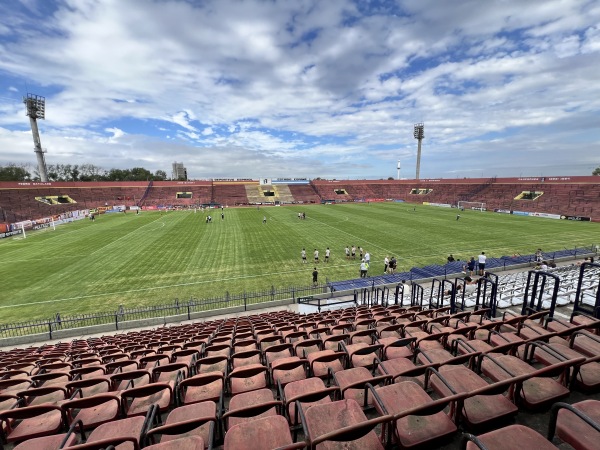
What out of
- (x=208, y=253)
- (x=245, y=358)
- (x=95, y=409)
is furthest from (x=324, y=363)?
(x=208, y=253)

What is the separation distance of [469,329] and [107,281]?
2349 centimetres

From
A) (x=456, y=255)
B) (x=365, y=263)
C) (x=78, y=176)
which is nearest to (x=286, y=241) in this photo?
(x=365, y=263)

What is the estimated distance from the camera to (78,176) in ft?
423

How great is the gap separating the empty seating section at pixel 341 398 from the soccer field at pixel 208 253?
1368 centimetres

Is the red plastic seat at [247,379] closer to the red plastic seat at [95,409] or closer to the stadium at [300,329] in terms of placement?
the stadium at [300,329]

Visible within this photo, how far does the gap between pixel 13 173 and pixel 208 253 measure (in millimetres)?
132770

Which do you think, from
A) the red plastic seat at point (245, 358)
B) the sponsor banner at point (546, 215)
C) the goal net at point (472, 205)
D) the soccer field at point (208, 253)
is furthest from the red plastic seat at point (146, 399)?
the goal net at point (472, 205)

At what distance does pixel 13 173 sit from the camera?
10894cm

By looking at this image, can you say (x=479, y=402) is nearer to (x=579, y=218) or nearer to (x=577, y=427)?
(x=577, y=427)

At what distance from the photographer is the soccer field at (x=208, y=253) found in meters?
18.8

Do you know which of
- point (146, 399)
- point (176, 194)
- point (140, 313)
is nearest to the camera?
point (146, 399)

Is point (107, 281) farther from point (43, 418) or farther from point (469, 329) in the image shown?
point (469, 329)

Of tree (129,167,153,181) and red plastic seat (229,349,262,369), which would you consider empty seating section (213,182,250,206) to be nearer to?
tree (129,167,153,181)

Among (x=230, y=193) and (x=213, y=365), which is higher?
(x=230, y=193)
